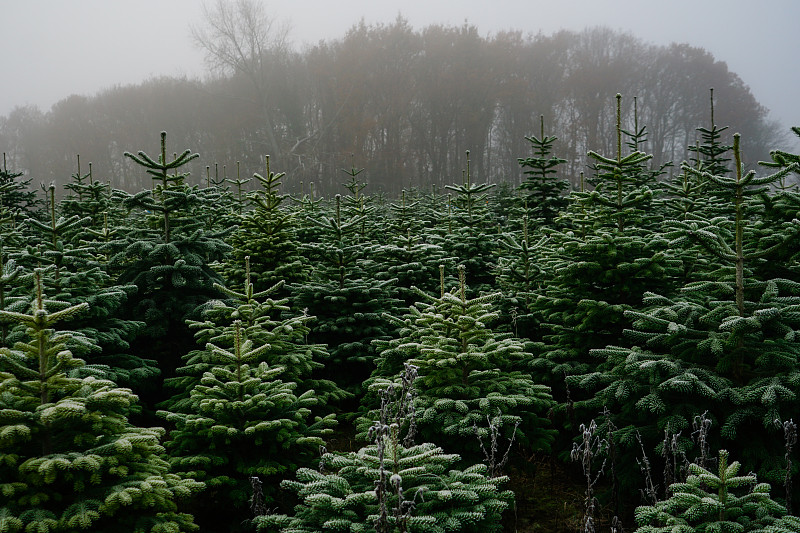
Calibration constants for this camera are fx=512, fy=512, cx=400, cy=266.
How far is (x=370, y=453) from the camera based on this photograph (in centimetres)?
320

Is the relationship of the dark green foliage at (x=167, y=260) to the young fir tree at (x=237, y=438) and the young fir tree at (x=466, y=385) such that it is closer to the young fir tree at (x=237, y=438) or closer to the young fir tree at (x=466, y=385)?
the young fir tree at (x=237, y=438)

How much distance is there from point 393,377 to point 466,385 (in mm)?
741

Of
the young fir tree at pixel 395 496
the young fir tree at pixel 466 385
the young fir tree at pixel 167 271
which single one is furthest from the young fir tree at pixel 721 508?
the young fir tree at pixel 167 271

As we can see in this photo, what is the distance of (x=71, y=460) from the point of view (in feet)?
8.86

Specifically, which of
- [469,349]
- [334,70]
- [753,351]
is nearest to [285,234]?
[469,349]

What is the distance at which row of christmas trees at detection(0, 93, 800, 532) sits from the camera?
9.23ft

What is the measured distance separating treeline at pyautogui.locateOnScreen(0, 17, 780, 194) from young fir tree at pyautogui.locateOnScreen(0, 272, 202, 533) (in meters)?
31.4

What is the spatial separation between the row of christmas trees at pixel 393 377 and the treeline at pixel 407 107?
2780 centimetres

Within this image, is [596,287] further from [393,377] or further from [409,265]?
[409,265]

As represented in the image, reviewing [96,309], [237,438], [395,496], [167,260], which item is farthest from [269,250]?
[395,496]

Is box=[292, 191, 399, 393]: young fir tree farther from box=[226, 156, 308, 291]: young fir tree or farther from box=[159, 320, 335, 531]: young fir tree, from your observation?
box=[159, 320, 335, 531]: young fir tree

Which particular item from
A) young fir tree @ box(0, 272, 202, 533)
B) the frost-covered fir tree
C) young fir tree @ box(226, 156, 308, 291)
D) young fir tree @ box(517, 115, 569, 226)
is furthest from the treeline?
young fir tree @ box(0, 272, 202, 533)

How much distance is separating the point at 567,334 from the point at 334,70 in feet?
116

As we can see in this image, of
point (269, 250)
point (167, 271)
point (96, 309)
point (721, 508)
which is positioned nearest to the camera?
point (721, 508)
